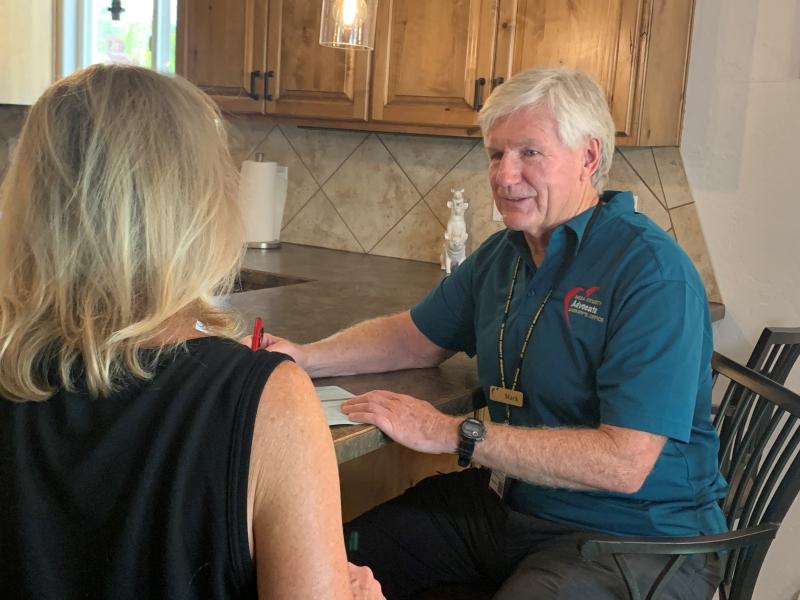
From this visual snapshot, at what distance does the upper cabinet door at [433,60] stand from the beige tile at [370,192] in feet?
1.47

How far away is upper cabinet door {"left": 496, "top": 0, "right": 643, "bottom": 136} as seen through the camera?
95.4 inches

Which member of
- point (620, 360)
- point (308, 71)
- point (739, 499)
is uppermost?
point (308, 71)

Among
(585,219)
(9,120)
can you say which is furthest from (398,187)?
(9,120)

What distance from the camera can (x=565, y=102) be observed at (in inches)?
67.7

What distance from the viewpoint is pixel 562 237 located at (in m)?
1.73

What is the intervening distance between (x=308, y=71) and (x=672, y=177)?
50.7 inches

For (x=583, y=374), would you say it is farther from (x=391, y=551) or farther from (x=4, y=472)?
(x=4, y=472)

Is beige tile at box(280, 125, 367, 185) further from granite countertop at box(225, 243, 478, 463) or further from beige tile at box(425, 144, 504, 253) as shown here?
beige tile at box(425, 144, 504, 253)

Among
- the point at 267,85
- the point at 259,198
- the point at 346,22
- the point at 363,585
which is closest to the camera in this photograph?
the point at 363,585

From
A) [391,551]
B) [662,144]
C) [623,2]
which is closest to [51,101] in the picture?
[391,551]

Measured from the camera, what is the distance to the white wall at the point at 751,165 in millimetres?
2508

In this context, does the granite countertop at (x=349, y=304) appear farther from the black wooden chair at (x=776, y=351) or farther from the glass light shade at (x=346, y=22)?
the glass light shade at (x=346, y=22)

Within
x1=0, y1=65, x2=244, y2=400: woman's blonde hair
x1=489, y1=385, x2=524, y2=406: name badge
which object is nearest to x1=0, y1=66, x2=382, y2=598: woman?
x1=0, y1=65, x2=244, y2=400: woman's blonde hair

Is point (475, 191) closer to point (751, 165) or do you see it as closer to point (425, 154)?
point (425, 154)
